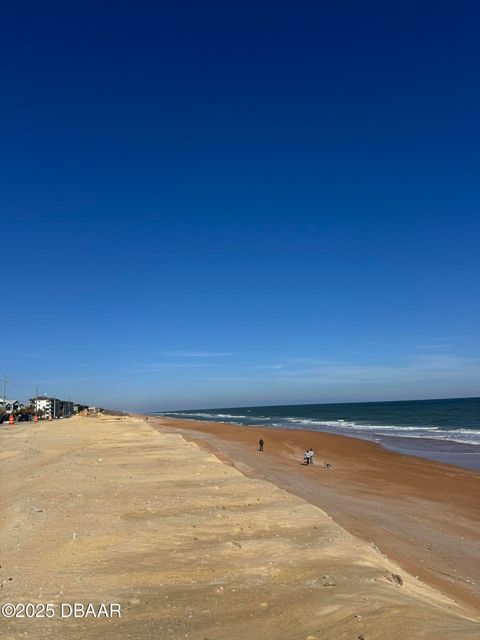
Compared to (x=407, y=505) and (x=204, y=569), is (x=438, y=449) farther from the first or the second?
(x=204, y=569)

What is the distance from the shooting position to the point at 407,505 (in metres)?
17.6

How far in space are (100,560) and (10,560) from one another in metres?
1.57

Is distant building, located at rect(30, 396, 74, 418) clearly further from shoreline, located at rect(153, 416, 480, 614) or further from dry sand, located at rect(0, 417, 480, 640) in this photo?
dry sand, located at rect(0, 417, 480, 640)

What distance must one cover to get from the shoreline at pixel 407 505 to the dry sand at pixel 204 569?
5.43 ft

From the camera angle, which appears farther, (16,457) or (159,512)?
(16,457)

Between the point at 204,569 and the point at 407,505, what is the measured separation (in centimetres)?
1212

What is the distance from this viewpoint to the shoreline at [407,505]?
33.8ft

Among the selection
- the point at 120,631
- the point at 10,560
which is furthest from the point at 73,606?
the point at 10,560

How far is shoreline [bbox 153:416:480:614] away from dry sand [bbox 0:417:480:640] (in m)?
1.65

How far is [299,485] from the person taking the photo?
1923 centimetres

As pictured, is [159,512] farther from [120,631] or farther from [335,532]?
[120,631]

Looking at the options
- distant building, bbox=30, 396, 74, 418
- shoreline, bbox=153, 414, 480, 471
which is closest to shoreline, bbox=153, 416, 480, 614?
shoreline, bbox=153, 414, 480, 471

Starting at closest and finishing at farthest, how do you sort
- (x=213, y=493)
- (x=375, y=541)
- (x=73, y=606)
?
1. (x=73, y=606)
2. (x=375, y=541)
3. (x=213, y=493)

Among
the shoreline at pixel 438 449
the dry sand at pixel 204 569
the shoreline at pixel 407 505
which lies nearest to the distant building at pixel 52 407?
the shoreline at pixel 438 449
